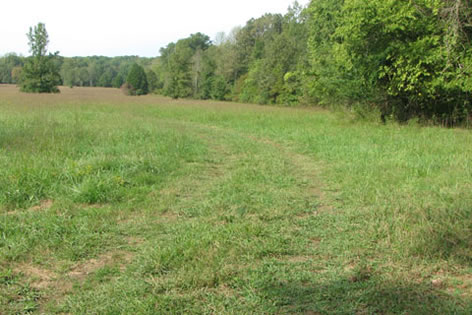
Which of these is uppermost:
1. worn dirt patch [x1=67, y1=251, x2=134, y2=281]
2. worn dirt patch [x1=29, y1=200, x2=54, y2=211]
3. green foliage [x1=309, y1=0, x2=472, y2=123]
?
green foliage [x1=309, y1=0, x2=472, y2=123]

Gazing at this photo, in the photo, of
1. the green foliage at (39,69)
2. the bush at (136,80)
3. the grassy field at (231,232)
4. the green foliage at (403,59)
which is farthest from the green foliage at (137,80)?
the grassy field at (231,232)

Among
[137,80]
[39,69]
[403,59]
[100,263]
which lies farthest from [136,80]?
[100,263]

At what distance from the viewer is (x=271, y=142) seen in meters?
11.1

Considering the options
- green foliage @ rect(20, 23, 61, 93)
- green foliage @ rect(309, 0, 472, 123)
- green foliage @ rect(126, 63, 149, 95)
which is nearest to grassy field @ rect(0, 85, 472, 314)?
green foliage @ rect(309, 0, 472, 123)

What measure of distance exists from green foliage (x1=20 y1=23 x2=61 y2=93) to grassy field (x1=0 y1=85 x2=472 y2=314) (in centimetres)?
3590

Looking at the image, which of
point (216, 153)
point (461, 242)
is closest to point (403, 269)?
point (461, 242)

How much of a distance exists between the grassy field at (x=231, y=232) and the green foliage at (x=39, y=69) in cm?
3590

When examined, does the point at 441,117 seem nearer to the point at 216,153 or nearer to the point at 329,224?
the point at 216,153

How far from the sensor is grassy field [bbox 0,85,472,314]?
8.57ft

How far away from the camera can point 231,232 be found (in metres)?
3.77

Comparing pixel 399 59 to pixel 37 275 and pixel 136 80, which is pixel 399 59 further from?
pixel 136 80

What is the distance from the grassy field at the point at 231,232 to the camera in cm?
261

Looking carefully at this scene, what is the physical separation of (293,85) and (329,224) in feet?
116

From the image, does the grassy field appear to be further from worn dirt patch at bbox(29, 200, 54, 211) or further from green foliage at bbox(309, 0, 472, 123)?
green foliage at bbox(309, 0, 472, 123)
